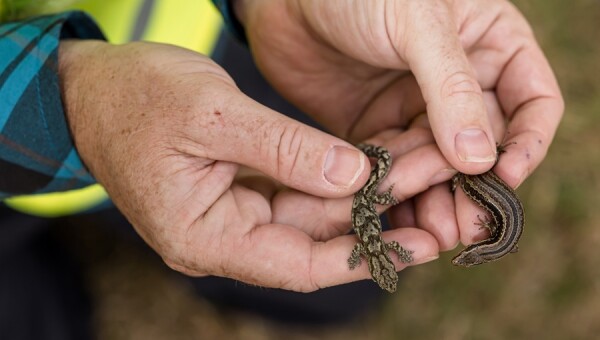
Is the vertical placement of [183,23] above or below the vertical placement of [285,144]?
below

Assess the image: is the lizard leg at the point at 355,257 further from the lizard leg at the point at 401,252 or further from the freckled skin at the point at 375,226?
the lizard leg at the point at 401,252

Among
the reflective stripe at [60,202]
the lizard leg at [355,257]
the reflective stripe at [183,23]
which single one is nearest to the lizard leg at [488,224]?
the lizard leg at [355,257]

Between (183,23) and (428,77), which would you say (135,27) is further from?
(428,77)

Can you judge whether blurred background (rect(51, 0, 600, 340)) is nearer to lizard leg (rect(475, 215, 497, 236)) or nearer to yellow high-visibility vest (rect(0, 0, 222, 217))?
yellow high-visibility vest (rect(0, 0, 222, 217))

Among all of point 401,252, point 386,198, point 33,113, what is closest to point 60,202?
point 33,113

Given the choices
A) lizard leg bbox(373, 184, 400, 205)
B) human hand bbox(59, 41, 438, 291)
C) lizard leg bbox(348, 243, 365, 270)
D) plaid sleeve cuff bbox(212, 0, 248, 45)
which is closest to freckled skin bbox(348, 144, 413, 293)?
lizard leg bbox(373, 184, 400, 205)
